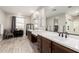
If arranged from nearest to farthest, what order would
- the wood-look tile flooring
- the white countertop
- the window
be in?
1. the white countertop
2. the wood-look tile flooring
3. the window

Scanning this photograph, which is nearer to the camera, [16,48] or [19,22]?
[16,48]

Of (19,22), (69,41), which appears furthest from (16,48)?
(19,22)

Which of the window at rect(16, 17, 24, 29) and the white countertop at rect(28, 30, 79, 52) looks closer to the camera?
the white countertop at rect(28, 30, 79, 52)

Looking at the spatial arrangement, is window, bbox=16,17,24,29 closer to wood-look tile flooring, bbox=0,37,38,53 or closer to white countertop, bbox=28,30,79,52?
wood-look tile flooring, bbox=0,37,38,53

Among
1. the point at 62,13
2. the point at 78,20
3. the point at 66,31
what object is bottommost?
the point at 66,31

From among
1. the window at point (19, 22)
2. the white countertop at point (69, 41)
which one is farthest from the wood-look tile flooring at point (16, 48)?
the window at point (19, 22)

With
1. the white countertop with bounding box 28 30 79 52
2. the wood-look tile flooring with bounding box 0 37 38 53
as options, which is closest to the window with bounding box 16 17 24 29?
the wood-look tile flooring with bounding box 0 37 38 53

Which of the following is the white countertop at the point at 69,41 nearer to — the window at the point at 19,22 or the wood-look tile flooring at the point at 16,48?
the wood-look tile flooring at the point at 16,48

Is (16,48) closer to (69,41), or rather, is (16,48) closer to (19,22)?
(69,41)

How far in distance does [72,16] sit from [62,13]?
0.38 meters
